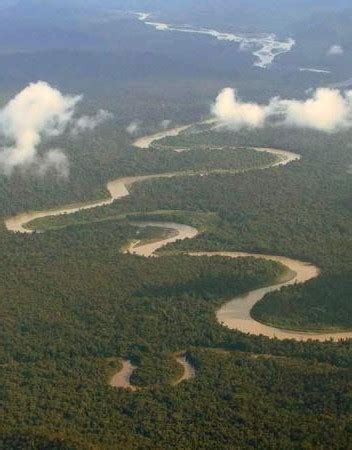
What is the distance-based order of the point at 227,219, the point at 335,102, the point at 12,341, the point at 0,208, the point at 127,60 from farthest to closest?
the point at 127,60 → the point at 335,102 → the point at 0,208 → the point at 227,219 → the point at 12,341

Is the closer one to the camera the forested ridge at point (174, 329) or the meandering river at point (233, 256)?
the forested ridge at point (174, 329)

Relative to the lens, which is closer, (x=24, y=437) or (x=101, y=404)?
(x=24, y=437)

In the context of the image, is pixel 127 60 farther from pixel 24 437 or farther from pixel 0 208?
pixel 24 437

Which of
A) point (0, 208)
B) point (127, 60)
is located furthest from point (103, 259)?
point (127, 60)

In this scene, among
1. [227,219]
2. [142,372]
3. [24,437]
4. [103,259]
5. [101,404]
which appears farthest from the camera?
[227,219]

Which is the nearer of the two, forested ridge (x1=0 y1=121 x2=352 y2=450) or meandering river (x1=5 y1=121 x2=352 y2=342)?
forested ridge (x1=0 y1=121 x2=352 y2=450)

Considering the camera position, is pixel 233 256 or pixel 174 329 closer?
pixel 174 329
